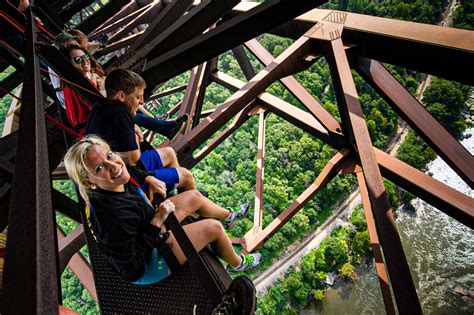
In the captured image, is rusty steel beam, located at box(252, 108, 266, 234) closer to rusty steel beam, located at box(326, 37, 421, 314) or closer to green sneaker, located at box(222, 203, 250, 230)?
green sneaker, located at box(222, 203, 250, 230)

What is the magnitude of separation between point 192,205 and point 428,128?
1908mm

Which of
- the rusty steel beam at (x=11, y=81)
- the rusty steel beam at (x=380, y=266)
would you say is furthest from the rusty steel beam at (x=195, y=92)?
the rusty steel beam at (x=380, y=266)

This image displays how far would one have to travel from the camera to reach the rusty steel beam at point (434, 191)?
2.20 m

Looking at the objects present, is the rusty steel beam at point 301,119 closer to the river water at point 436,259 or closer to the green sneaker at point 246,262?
the green sneaker at point 246,262

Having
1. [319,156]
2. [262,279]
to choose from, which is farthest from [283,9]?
[319,156]

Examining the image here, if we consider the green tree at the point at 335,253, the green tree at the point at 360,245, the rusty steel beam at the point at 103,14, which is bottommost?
the rusty steel beam at the point at 103,14

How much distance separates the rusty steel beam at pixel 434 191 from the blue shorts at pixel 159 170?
1861 millimetres

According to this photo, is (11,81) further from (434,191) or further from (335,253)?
Result: (335,253)

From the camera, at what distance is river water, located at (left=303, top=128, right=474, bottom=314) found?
12039 mm

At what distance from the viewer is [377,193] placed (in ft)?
5.75

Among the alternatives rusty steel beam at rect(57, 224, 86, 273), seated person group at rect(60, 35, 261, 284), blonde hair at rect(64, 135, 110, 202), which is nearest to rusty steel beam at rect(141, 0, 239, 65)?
seated person group at rect(60, 35, 261, 284)

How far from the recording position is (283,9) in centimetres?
146

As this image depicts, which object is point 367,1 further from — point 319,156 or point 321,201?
point 321,201

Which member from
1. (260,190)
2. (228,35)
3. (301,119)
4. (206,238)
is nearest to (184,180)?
(206,238)
